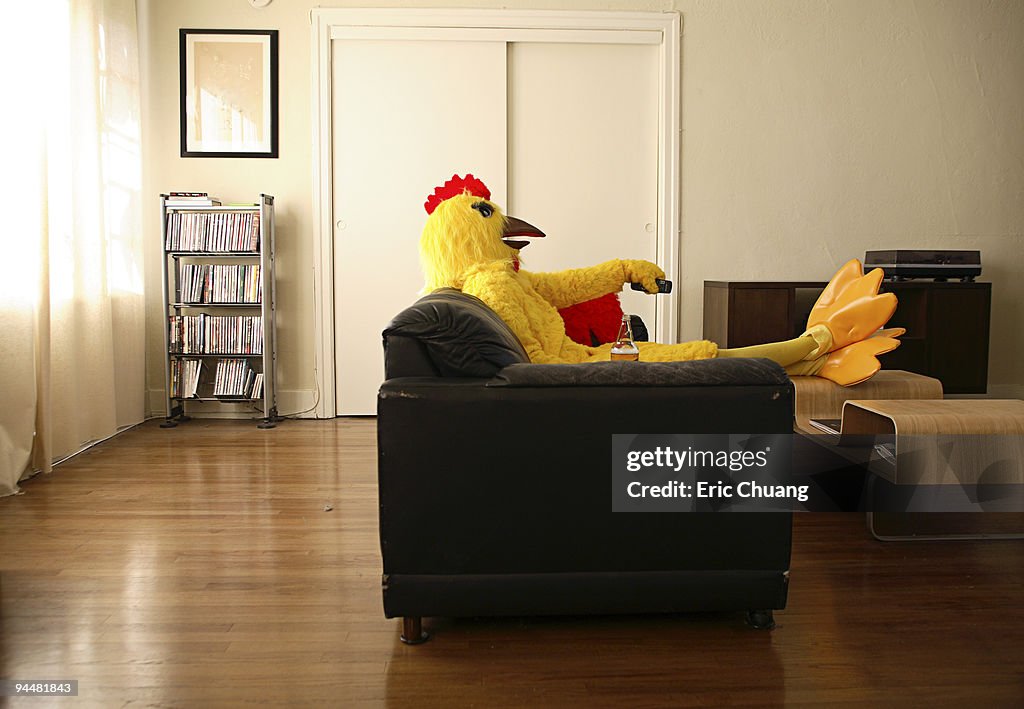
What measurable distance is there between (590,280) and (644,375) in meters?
1.40

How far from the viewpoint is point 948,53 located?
5.29 meters

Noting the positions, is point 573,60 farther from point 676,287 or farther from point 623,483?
point 623,483

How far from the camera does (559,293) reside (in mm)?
3348

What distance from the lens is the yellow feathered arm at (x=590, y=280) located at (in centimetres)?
334

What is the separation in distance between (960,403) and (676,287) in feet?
8.01

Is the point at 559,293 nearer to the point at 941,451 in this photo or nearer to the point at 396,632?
the point at 941,451

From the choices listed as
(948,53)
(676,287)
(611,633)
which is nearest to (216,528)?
(611,633)

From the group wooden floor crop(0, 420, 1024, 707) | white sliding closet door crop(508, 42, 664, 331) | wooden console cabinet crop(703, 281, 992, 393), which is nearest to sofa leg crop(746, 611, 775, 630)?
wooden floor crop(0, 420, 1024, 707)

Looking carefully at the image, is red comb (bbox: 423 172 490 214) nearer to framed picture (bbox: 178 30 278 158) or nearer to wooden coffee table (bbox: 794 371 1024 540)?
wooden coffee table (bbox: 794 371 1024 540)

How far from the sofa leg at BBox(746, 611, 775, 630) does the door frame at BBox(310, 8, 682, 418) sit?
11.1ft

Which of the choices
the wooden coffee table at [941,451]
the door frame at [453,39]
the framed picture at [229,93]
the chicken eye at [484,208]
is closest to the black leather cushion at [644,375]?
the wooden coffee table at [941,451]

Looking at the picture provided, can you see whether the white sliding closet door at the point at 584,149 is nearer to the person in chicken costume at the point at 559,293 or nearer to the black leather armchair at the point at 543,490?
the person in chicken costume at the point at 559,293

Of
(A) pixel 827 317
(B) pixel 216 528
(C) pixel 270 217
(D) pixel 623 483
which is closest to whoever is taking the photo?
(D) pixel 623 483

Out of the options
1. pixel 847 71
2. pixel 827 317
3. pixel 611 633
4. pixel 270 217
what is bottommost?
pixel 611 633
